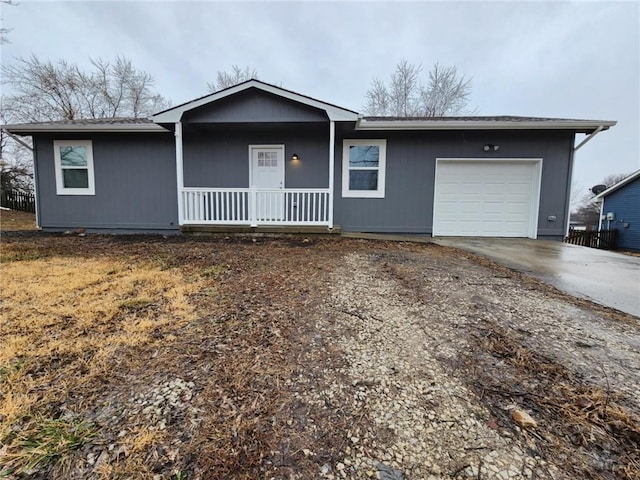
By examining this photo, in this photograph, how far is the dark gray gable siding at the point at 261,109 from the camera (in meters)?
6.77

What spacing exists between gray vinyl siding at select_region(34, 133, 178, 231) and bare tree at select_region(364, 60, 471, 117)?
14327 mm

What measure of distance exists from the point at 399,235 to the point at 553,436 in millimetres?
6629

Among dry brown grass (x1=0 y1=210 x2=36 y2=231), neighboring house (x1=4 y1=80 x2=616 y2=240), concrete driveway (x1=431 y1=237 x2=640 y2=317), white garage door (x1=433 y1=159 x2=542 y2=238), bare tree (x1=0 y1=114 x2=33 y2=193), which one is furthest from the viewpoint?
bare tree (x1=0 y1=114 x2=33 y2=193)

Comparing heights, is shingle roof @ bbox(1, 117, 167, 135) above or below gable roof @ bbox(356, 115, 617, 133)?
below

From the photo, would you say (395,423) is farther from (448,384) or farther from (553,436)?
(553,436)

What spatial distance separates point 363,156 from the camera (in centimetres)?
768

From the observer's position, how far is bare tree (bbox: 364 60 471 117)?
58.3 ft

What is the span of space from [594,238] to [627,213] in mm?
3766

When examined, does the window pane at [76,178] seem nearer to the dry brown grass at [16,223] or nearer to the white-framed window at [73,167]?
the white-framed window at [73,167]

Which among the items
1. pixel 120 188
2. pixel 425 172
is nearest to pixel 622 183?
pixel 425 172

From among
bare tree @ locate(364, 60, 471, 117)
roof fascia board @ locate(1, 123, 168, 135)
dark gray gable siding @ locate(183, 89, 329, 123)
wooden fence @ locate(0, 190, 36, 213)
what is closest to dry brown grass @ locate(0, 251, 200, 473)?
dark gray gable siding @ locate(183, 89, 329, 123)

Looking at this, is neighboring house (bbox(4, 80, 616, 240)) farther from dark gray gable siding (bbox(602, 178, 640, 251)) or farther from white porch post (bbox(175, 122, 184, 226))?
dark gray gable siding (bbox(602, 178, 640, 251))

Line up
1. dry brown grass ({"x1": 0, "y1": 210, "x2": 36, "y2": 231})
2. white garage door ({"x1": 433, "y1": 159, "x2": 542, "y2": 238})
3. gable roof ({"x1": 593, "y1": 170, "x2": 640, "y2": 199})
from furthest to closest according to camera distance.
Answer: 1. gable roof ({"x1": 593, "y1": 170, "x2": 640, "y2": 199})
2. dry brown grass ({"x1": 0, "y1": 210, "x2": 36, "y2": 231})
3. white garage door ({"x1": 433, "y1": 159, "x2": 542, "y2": 238})

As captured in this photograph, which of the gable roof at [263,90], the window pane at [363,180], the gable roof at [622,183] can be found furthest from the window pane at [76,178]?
the gable roof at [622,183]
